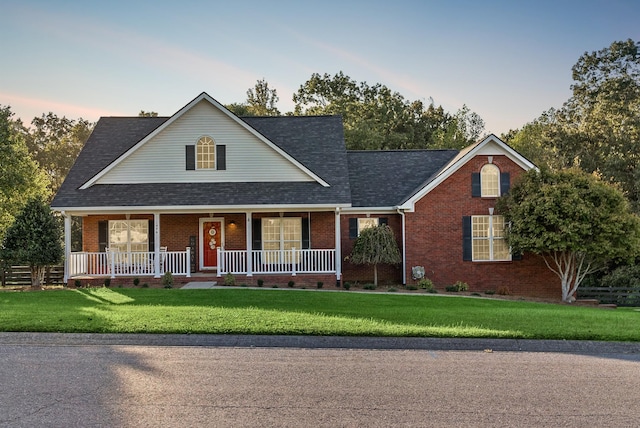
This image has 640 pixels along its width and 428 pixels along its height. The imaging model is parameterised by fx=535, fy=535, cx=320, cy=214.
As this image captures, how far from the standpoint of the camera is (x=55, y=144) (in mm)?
55844

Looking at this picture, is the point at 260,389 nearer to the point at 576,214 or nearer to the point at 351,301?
the point at 351,301

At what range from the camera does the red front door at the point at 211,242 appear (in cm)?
2195

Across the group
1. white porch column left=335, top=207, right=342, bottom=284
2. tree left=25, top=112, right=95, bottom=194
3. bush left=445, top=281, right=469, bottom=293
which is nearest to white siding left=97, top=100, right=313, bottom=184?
white porch column left=335, top=207, right=342, bottom=284

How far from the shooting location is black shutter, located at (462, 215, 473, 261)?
818 inches

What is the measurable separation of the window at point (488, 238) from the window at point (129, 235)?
13.0 metres

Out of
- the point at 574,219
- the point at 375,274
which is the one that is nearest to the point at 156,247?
the point at 375,274

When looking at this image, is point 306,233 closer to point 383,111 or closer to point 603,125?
point 603,125

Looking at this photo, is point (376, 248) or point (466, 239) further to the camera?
point (466, 239)

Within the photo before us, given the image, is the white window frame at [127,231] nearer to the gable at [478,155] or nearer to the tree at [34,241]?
the tree at [34,241]

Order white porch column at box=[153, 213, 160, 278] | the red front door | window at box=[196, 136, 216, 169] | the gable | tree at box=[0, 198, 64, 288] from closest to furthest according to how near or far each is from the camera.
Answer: tree at box=[0, 198, 64, 288] < white porch column at box=[153, 213, 160, 278] < the gable < window at box=[196, 136, 216, 169] < the red front door

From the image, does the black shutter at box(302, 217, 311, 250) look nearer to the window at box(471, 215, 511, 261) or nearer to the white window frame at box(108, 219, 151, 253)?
the white window frame at box(108, 219, 151, 253)

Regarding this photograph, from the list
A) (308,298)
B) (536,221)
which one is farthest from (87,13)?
(536,221)

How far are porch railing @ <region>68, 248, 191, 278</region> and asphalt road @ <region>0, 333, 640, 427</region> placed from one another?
9.95 meters

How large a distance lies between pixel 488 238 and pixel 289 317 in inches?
474
